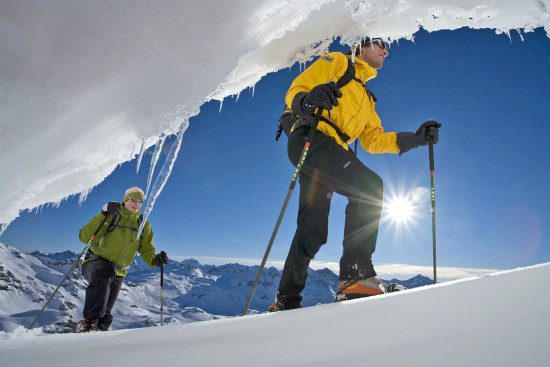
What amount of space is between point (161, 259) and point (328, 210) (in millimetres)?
3872

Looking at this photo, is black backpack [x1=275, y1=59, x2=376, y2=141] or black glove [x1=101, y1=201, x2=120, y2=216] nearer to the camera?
black backpack [x1=275, y1=59, x2=376, y2=141]

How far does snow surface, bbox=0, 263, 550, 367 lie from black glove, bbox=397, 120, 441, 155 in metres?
1.97

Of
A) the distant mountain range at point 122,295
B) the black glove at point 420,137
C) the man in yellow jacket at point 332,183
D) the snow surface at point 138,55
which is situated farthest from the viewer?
the distant mountain range at point 122,295

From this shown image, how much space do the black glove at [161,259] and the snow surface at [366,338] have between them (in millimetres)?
4133

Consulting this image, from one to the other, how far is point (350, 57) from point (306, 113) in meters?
1.00

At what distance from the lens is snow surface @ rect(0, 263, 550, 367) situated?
649mm

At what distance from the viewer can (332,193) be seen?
228 centimetres

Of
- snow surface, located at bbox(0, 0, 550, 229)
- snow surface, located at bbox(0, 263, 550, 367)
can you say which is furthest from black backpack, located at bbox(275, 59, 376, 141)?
snow surface, located at bbox(0, 263, 550, 367)

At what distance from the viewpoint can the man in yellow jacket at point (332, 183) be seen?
6.50 feet

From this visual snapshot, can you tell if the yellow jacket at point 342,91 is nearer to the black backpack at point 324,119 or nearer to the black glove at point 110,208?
the black backpack at point 324,119

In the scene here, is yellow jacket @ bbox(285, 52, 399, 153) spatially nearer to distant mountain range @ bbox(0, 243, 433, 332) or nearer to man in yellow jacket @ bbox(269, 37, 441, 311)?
man in yellow jacket @ bbox(269, 37, 441, 311)

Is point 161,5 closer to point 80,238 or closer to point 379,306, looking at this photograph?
point 379,306

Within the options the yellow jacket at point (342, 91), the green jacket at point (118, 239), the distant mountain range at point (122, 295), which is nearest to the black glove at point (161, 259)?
the green jacket at point (118, 239)

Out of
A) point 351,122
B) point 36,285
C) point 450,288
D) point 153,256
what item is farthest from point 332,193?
point 36,285
